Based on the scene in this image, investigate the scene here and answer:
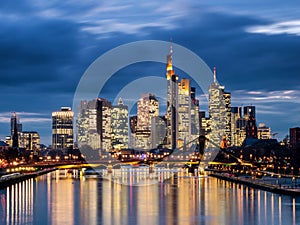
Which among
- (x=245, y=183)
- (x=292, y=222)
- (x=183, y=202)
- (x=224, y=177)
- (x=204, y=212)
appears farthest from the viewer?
(x=224, y=177)

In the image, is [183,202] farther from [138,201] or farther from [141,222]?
[141,222]

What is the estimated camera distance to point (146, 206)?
75.1 m

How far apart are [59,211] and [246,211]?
16058mm

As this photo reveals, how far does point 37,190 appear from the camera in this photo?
98688 mm

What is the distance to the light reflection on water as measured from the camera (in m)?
62.3

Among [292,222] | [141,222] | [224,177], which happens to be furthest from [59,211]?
[224,177]

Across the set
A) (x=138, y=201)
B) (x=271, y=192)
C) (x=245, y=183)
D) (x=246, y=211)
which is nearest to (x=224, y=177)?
(x=245, y=183)

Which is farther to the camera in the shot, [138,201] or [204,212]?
[138,201]

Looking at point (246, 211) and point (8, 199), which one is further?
point (8, 199)

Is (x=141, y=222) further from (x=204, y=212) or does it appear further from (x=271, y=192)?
(x=271, y=192)

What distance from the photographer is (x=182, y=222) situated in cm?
6009

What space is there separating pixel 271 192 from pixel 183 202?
55.2 ft

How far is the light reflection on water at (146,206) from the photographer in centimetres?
6228

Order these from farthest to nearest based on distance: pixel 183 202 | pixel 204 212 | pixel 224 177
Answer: pixel 224 177, pixel 183 202, pixel 204 212
